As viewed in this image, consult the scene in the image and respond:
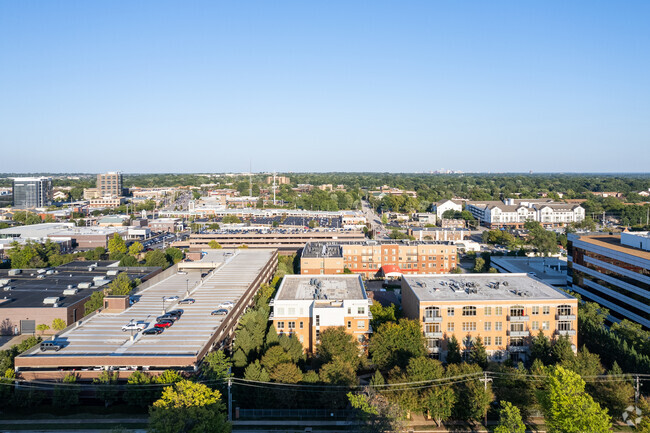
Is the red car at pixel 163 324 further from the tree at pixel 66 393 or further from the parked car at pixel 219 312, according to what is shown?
the tree at pixel 66 393

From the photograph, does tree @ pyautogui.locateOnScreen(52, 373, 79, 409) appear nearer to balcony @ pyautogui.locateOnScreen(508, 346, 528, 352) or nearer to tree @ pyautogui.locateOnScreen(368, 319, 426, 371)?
tree @ pyautogui.locateOnScreen(368, 319, 426, 371)

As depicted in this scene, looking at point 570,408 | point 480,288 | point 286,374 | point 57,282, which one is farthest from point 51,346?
point 480,288

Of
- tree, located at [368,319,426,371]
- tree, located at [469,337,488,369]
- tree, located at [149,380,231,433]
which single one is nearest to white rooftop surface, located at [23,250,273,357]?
tree, located at [149,380,231,433]

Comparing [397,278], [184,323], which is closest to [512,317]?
[184,323]

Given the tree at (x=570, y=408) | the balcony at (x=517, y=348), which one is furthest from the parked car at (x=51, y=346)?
the balcony at (x=517, y=348)

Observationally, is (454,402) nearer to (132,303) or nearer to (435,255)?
(132,303)

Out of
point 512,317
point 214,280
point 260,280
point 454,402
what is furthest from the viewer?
point 260,280

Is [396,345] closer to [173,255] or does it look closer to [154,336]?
[154,336]
